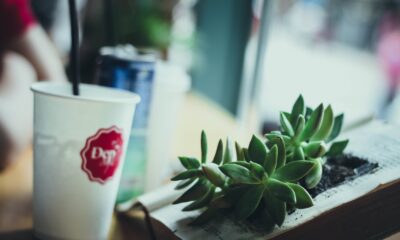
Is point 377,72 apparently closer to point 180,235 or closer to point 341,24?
point 341,24

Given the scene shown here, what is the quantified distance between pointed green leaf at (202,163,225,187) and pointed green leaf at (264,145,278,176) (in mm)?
49

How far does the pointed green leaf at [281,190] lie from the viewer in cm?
40

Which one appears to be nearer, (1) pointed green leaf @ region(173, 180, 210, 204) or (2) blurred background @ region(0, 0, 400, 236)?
(1) pointed green leaf @ region(173, 180, 210, 204)

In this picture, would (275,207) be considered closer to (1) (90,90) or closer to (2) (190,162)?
(2) (190,162)

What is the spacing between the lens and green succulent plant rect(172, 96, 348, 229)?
1.35 ft

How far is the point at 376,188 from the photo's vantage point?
1.42ft

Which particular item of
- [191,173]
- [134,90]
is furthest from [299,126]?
[134,90]

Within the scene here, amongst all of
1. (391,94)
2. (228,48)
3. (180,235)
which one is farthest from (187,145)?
(391,94)

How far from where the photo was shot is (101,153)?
1.56 feet

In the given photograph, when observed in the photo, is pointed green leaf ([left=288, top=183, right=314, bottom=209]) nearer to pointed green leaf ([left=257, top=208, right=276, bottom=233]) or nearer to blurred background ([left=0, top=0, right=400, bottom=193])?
pointed green leaf ([left=257, top=208, right=276, bottom=233])

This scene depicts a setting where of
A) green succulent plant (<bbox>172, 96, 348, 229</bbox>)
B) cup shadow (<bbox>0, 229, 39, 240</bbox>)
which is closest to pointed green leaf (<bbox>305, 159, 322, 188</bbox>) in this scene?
Result: green succulent plant (<bbox>172, 96, 348, 229</bbox>)

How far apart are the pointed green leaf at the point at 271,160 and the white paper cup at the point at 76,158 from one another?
160 mm

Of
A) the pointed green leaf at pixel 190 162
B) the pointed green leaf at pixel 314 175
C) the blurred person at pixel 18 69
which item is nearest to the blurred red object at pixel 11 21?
the blurred person at pixel 18 69

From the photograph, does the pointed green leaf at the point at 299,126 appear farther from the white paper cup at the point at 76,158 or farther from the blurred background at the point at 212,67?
the white paper cup at the point at 76,158
